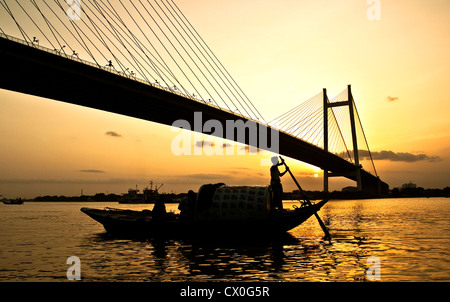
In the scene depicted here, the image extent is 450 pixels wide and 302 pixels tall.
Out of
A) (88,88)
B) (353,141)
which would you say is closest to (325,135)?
(353,141)

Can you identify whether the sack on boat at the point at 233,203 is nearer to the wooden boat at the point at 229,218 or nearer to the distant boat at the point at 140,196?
the wooden boat at the point at 229,218

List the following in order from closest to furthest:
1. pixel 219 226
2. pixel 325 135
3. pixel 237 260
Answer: pixel 237 260 < pixel 219 226 < pixel 325 135

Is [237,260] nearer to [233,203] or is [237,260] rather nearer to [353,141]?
[233,203]

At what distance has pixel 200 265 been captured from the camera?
1108 centimetres

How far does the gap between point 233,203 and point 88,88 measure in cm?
1902

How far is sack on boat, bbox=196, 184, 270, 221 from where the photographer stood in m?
15.6

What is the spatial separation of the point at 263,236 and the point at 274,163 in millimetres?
2893

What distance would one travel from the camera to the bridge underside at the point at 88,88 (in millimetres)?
25750

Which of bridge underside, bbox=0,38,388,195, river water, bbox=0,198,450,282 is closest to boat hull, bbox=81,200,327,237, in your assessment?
river water, bbox=0,198,450,282

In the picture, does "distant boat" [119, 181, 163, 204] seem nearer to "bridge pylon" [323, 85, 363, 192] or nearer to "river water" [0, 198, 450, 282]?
"bridge pylon" [323, 85, 363, 192]

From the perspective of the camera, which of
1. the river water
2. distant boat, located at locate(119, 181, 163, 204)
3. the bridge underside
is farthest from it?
distant boat, located at locate(119, 181, 163, 204)

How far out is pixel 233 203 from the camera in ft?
51.5

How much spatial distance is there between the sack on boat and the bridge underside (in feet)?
53.4

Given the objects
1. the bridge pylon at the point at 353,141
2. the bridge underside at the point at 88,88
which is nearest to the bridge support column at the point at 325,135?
the bridge pylon at the point at 353,141
